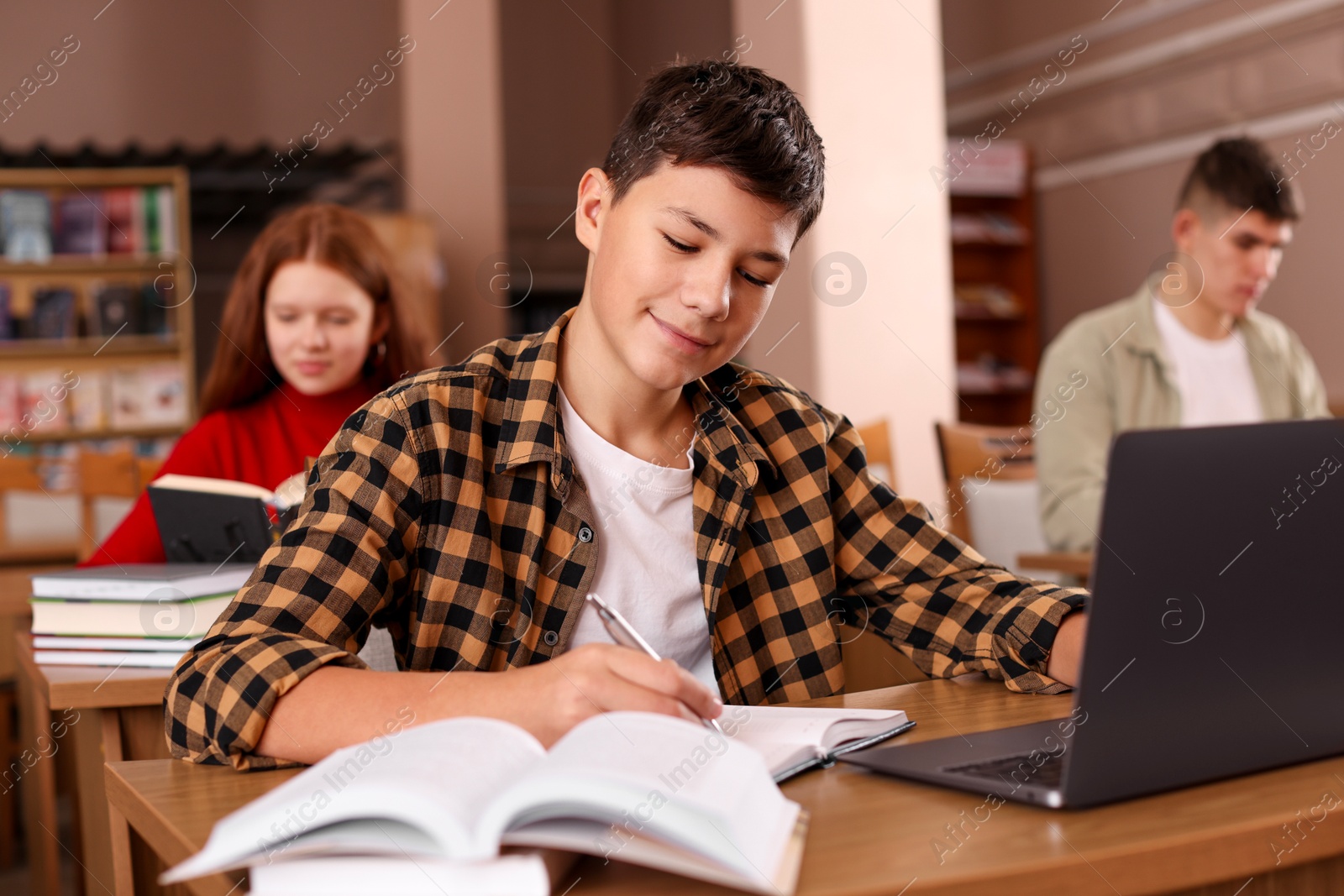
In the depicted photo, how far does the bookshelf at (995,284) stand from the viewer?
21.0ft

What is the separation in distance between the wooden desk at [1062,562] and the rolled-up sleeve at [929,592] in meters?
0.98

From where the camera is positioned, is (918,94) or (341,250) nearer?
(341,250)

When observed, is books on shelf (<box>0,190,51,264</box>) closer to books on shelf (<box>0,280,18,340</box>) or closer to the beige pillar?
books on shelf (<box>0,280,18,340</box>)

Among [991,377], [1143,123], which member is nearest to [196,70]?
[991,377]

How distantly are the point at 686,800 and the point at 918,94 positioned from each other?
3.46 m

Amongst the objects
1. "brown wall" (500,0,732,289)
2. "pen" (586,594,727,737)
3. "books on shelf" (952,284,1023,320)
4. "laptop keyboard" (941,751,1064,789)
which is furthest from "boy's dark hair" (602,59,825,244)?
"brown wall" (500,0,732,289)

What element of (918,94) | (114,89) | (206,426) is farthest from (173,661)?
(114,89)

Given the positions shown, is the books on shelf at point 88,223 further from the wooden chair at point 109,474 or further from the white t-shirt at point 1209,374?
the white t-shirt at point 1209,374

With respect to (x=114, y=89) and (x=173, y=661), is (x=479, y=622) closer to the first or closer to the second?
(x=173, y=661)

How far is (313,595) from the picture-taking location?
0.96 meters

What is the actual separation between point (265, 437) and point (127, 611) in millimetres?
879

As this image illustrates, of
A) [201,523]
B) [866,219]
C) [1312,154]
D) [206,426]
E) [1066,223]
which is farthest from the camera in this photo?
[1066,223]

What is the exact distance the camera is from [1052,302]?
21.6 feet

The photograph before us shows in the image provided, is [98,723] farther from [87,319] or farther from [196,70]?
[196,70]
